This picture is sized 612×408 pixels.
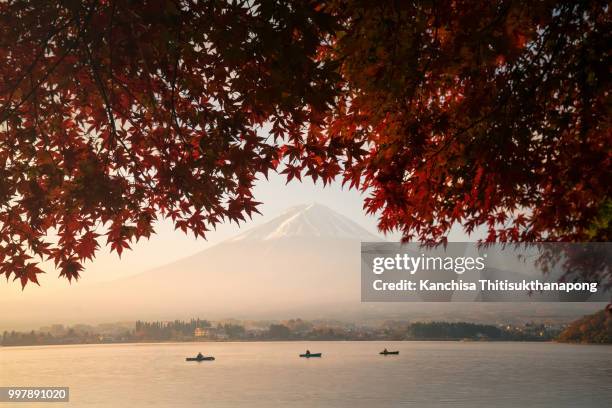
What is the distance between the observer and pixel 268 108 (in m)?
6.29

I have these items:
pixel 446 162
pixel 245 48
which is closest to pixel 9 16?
pixel 245 48

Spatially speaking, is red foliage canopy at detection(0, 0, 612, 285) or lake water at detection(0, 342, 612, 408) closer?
red foliage canopy at detection(0, 0, 612, 285)

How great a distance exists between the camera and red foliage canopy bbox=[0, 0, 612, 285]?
6.35m

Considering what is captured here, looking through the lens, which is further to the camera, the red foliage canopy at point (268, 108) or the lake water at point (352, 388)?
the lake water at point (352, 388)

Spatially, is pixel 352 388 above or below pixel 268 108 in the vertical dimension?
below

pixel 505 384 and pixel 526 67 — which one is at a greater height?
pixel 526 67

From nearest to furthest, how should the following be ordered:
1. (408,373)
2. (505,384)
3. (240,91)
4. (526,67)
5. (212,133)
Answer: (240,91)
(212,133)
(526,67)
(505,384)
(408,373)

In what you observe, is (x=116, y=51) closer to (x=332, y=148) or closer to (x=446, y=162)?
(x=332, y=148)

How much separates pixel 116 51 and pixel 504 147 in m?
4.34

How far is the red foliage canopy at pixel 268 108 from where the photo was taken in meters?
6.35

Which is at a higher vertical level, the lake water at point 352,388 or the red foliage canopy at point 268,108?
the red foliage canopy at point 268,108

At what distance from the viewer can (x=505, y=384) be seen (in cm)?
8444

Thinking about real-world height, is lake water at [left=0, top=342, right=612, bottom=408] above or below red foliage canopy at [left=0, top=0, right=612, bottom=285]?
below

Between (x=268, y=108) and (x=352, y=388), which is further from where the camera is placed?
(x=352, y=388)
